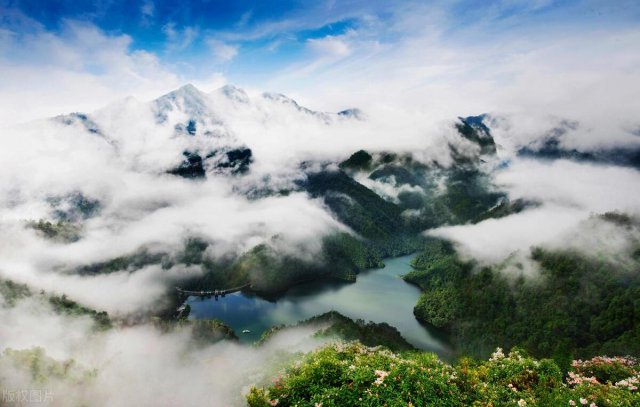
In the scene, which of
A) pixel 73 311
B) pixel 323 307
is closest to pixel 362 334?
pixel 323 307

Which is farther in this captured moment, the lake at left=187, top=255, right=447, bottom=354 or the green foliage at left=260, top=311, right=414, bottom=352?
the lake at left=187, top=255, right=447, bottom=354

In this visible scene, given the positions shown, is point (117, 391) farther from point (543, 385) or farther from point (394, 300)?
point (394, 300)

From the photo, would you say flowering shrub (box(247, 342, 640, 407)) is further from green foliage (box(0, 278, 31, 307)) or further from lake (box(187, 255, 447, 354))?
lake (box(187, 255, 447, 354))

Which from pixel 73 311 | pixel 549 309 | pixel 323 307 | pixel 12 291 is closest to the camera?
pixel 73 311

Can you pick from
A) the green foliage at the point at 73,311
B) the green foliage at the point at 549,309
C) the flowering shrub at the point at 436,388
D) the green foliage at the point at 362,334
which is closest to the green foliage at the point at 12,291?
the green foliage at the point at 73,311

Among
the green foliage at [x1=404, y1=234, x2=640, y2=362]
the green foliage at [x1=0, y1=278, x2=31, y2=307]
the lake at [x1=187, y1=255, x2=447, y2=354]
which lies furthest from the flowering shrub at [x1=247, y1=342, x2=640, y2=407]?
the lake at [x1=187, y1=255, x2=447, y2=354]

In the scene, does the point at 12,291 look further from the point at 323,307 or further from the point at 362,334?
the point at 323,307

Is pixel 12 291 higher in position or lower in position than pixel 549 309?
higher

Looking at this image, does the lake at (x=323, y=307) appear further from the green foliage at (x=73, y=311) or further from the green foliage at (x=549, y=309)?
the green foliage at (x=73, y=311)
